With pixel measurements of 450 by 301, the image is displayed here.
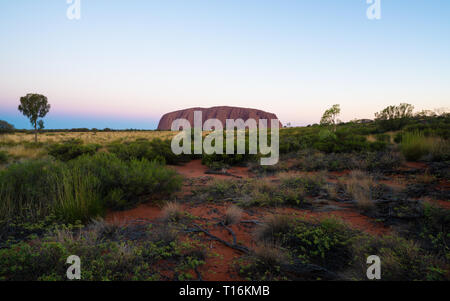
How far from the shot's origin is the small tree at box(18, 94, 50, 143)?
69.2 ft

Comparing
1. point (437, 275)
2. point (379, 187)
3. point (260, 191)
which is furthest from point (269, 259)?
point (379, 187)

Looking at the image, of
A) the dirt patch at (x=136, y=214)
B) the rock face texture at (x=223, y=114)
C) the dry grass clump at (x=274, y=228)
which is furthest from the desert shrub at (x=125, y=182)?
the rock face texture at (x=223, y=114)

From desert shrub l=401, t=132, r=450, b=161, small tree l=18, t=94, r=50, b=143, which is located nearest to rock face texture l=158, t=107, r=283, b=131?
small tree l=18, t=94, r=50, b=143

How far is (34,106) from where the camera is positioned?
2120 centimetres

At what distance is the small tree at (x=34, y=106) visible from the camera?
2108 centimetres

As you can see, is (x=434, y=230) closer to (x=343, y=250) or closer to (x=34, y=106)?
(x=343, y=250)

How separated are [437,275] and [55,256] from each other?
12.6ft

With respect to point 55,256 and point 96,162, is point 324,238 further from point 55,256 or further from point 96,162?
point 96,162

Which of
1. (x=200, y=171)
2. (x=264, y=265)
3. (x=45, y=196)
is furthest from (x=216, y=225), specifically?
(x=200, y=171)

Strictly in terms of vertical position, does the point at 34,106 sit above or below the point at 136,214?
above

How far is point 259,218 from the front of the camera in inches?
158

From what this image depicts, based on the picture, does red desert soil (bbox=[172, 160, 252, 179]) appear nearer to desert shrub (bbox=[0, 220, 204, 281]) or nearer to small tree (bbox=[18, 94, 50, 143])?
desert shrub (bbox=[0, 220, 204, 281])

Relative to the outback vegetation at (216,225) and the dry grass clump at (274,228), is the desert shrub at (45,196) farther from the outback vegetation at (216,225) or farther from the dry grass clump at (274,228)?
the dry grass clump at (274,228)

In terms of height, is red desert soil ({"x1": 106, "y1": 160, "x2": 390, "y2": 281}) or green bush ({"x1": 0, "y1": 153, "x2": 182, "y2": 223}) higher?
green bush ({"x1": 0, "y1": 153, "x2": 182, "y2": 223})
